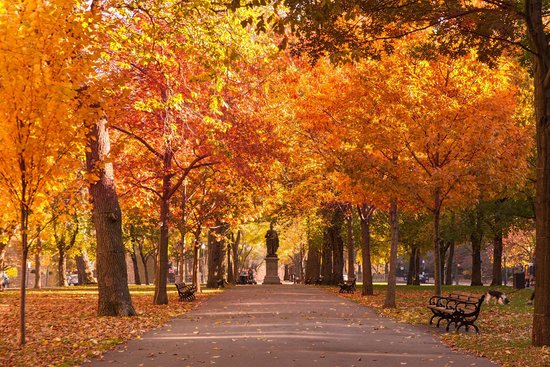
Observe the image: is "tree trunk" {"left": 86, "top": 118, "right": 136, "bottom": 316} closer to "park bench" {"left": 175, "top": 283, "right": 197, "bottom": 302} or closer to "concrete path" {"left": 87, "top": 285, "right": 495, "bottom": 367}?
"concrete path" {"left": 87, "top": 285, "right": 495, "bottom": 367}

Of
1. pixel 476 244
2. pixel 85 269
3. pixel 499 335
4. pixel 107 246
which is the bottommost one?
pixel 499 335

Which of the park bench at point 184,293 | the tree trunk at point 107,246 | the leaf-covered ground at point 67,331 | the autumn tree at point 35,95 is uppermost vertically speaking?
the autumn tree at point 35,95

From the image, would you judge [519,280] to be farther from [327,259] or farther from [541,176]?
[541,176]

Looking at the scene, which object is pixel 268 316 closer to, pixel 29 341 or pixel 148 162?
pixel 29 341

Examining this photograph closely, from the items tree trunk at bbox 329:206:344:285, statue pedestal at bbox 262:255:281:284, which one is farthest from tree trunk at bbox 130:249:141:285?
tree trunk at bbox 329:206:344:285

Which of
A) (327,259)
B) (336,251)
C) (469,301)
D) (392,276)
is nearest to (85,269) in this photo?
(327,259)

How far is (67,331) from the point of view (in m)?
16.7

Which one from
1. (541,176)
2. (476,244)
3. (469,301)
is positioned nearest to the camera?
(541,176)

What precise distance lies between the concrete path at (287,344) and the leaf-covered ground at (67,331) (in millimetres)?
537

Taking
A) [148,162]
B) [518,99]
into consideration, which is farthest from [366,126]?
[148,162]

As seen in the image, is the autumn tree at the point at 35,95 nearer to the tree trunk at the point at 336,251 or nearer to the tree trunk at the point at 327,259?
the tree trunk at the point at 336,251

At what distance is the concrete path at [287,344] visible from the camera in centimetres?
1159

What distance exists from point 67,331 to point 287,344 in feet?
18.2

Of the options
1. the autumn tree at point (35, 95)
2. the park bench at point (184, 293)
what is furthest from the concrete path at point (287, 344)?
the park bench at point (184, 293)
